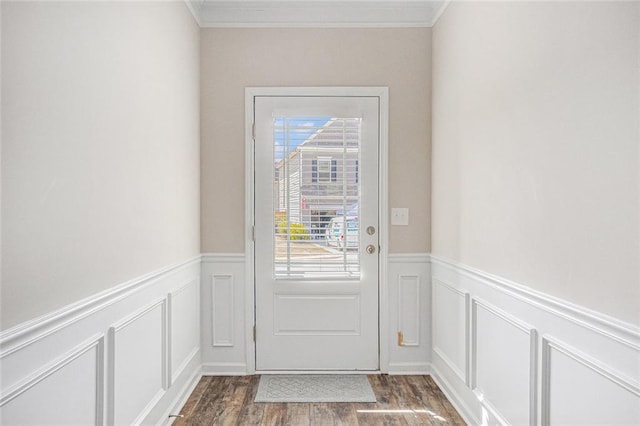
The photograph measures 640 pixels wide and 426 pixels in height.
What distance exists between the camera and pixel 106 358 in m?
1.72

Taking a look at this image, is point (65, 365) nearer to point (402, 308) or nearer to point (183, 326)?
point (183, 326)

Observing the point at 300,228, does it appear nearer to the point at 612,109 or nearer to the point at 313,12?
the point at 313,12

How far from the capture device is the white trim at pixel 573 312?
1251 millimetres

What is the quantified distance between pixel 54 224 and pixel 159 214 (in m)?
0.94

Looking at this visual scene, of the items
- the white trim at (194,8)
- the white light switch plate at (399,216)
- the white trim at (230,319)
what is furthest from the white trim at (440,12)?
the white trim at (230,319)

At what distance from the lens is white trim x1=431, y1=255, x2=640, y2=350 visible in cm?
125

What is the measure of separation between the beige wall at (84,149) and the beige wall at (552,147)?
5.55 feet

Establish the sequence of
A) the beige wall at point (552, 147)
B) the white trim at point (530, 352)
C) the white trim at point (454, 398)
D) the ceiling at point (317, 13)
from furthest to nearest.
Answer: the ceiling at point (317, 13) < the white trim at point (454, 398) < the white trim at point (530, 352) < the beige wall at point (552, 147)

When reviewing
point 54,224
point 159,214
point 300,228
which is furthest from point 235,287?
point 54,224

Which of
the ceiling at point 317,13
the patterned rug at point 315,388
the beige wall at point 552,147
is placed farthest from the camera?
the ceiling at point 317,13

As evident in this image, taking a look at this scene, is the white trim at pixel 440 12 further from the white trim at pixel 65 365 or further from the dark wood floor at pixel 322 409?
the white trim at pixel 65 365

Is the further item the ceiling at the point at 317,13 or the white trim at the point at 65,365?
the ceiling at the point at 317,13

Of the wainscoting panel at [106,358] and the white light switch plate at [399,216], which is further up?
the white light switch plate at [399,216]

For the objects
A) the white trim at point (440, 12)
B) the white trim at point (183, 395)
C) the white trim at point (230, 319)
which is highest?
the white trim at point (440, 12)
